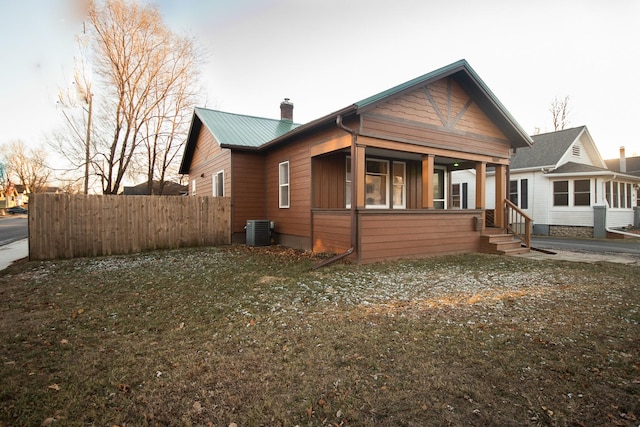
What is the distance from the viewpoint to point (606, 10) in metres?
9.31

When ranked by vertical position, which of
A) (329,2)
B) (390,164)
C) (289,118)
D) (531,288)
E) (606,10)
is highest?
(329,2)

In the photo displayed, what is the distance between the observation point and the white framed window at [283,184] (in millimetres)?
11234

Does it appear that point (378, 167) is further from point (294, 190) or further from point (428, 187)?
point (294, 190)

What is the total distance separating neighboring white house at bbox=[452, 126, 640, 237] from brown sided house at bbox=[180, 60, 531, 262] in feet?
23.4

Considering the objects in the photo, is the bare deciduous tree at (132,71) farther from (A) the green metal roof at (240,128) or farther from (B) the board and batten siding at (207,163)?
(A) the green metal roof at (240,128)

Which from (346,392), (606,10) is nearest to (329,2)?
(606,10)

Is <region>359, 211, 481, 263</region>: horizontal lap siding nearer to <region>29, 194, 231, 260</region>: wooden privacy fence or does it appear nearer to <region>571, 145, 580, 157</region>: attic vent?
<region>29, 194, 231, 260</region>: wooden privacy fence

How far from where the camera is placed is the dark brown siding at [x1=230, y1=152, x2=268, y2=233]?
12.0 metres

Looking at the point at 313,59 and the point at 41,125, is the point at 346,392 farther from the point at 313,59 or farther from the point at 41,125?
the point at 41,125

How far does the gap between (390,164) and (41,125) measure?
19.3 metres

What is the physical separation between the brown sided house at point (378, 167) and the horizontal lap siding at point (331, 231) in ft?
0.09

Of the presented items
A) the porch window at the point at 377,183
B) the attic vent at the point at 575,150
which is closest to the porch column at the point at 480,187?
the porch window at the point at 377,183

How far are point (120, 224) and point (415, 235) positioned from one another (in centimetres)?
857

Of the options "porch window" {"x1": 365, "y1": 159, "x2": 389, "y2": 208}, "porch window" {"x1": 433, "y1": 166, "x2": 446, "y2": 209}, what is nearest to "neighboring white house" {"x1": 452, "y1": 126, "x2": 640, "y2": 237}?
"porch window" {"x1": 433, "y1": 166, "x2": 446, "y2": 209}
